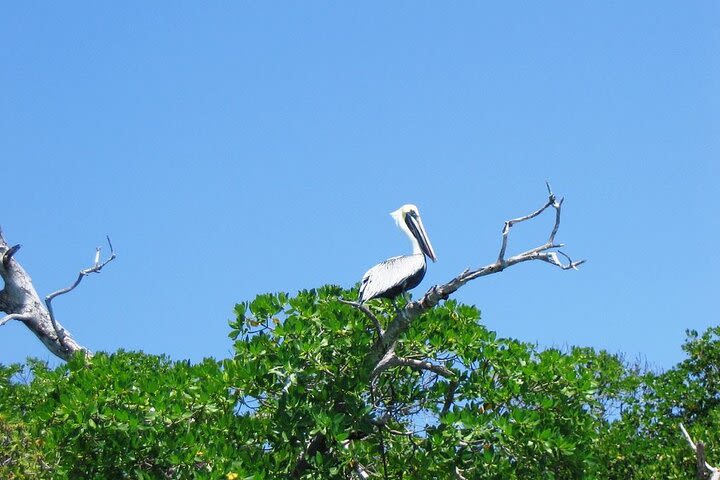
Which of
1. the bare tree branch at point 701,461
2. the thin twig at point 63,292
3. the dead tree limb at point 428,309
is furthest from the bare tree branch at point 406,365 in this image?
the thin twig at point 63,292

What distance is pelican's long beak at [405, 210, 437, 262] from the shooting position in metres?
13.1

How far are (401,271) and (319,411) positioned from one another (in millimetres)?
2717

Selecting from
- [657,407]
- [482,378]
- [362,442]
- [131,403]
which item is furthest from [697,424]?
[131,403]

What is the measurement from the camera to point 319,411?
32.5 feet

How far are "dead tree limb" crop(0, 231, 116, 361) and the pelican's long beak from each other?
264 inches

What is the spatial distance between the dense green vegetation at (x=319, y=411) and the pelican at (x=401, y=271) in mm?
466

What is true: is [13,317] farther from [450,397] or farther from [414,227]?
[450,397]

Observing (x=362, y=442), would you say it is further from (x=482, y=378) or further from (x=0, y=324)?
(x=0, y=324)

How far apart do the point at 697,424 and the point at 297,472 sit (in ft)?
21.4

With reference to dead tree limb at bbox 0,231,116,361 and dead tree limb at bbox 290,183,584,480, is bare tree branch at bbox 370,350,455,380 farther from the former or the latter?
dead tree limb at bbox 0,231,116,361

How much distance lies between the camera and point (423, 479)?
999 centimetres

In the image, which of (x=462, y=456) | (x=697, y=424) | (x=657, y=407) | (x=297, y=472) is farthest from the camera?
(x=657, y=407)

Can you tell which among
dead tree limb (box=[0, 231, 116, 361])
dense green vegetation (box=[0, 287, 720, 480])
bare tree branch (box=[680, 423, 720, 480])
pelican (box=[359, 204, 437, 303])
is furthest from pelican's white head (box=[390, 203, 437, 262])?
dead tree limb (box=[0, 231, 116, 361])

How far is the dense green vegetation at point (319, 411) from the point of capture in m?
9.70
